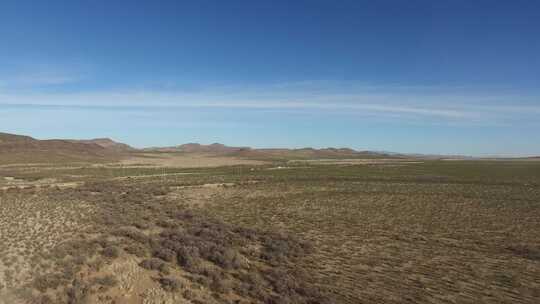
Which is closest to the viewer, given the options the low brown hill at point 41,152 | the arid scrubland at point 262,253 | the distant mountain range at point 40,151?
the arid scrubland at point 262,253

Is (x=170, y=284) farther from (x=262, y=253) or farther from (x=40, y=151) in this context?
(x=40, y=151)

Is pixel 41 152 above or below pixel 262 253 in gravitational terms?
above

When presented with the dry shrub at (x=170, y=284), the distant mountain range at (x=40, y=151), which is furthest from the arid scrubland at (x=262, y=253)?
the distant mountain range at (x=40, y=151)

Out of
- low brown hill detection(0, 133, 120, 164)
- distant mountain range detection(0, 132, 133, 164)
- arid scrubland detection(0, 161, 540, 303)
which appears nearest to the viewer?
arid scrubland detection(0, 161, 540, 303)

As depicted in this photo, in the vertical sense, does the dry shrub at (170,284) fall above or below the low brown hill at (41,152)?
Result: below

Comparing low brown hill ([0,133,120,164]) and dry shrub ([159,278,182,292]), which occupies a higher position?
low brown hill ([0,133,120,164])

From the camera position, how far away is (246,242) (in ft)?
56.6

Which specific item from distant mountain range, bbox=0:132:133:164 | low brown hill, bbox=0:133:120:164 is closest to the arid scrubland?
low brown hill, bbox=0:133:120:164

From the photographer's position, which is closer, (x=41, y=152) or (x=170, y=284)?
(x=170, y=284)

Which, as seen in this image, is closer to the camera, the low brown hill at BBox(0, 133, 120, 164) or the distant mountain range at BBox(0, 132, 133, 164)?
the low brown hill at BBox(0, 133, 120, 164)

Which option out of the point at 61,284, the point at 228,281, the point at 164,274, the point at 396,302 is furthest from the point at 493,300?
the point at 61,284

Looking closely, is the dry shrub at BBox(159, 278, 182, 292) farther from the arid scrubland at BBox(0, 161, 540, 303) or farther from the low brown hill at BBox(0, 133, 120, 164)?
the low brown hill at BBox(0, 133, 120, 164)

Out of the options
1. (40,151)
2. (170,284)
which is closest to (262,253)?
(170,284)

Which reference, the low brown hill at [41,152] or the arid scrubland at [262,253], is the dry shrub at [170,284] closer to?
the arid scrubland at [262,253]
